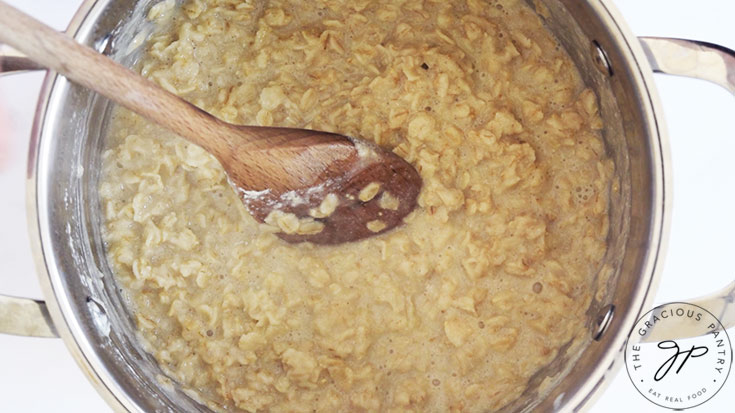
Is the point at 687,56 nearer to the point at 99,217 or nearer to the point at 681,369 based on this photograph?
the point at 681,369

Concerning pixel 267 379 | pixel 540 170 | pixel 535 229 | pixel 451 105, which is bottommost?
pixel 267 379

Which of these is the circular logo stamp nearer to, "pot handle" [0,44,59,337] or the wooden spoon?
the wooden spoon

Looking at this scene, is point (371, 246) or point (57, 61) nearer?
point (57, 61)

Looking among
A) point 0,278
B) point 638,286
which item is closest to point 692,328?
point 638,286

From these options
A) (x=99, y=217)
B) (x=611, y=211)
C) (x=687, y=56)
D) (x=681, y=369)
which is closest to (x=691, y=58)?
(x=687, y=56)

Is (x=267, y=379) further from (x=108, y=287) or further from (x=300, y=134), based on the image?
(x=300, y=134)

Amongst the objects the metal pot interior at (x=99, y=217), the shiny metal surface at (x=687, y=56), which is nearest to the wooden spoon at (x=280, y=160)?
the metal pot interior at (x=99, y=217)
